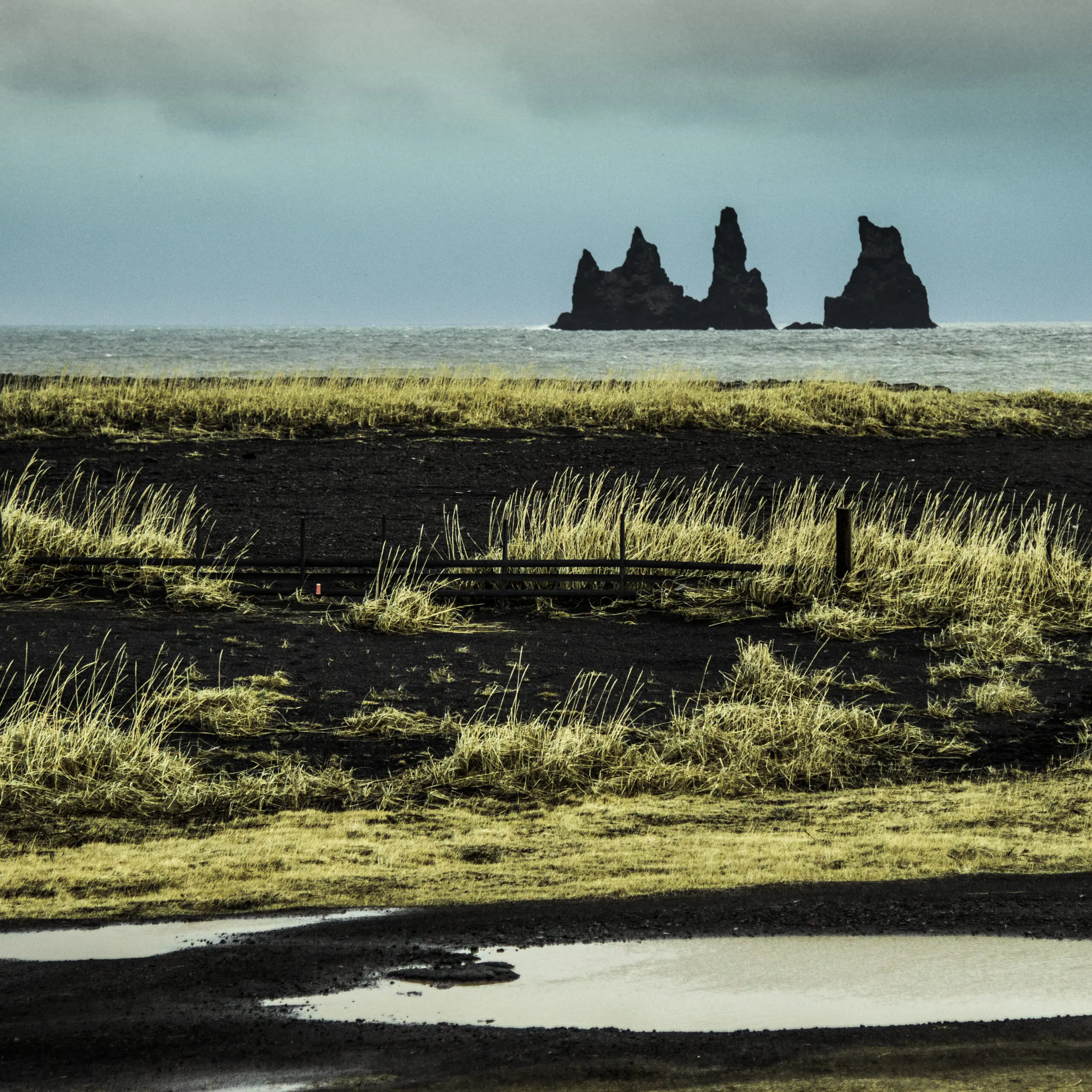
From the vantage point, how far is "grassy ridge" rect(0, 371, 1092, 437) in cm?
2655

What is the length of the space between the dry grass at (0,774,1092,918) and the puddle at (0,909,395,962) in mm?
198

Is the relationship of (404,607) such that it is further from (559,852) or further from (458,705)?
(559,852)

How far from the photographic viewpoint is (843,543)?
14.6m

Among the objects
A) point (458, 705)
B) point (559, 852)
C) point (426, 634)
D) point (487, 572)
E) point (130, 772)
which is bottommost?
point (559, 852)

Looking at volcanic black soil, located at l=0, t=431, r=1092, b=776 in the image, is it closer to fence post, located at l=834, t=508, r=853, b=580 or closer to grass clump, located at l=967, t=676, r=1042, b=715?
grass clump, located at l=967, t=676, r=1042, b=715

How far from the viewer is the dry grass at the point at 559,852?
257 inches

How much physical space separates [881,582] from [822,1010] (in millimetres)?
10395

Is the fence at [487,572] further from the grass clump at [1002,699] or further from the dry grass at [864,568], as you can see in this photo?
the grass clump at [1002,699]

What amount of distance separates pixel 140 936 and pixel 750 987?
2.82 meters

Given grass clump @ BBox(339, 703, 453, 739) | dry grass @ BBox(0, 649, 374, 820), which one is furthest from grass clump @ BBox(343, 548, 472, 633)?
dry grass @ BBox(0, 649, 374, 820)

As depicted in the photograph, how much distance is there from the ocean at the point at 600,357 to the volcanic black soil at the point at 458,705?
11662 mm

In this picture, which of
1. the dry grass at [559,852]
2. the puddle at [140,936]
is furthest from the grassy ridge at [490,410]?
the puddle at [140,936]

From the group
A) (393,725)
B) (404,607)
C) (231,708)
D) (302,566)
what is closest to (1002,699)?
(393,725)

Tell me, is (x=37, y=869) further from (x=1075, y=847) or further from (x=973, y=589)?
(x=973, y=589)
